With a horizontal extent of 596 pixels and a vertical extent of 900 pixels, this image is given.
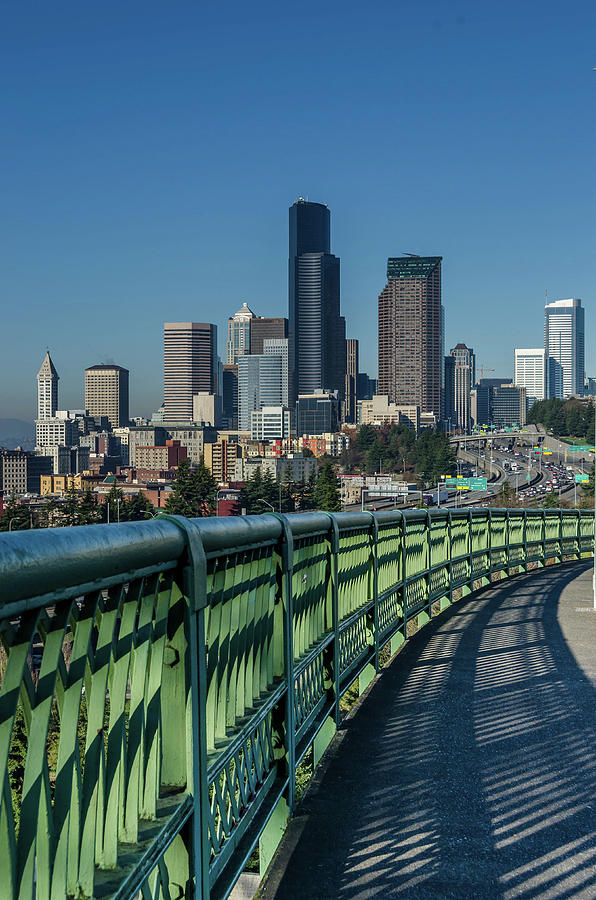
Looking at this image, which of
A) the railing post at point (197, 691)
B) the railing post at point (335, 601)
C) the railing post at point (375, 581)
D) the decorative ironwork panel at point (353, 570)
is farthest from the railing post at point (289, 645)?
the railing post at point (375, 581)

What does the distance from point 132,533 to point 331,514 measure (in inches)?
160

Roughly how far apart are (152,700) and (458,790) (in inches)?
130

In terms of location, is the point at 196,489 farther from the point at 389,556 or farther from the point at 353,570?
the point at 353,570

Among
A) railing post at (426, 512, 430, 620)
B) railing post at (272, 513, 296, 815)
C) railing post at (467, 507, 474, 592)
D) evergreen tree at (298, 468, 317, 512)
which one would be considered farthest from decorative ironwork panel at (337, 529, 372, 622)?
evergreen tree at (298, 468, 317, 512)

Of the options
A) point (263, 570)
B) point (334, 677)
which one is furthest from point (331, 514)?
point (263, 570)

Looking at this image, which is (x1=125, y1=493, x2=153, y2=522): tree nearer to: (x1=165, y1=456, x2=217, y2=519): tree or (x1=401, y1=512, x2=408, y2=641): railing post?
(x1=165, y1=456, x2=217, y2=519): tree

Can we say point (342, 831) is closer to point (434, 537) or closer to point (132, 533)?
point (132, 533)

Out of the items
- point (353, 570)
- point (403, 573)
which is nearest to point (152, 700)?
point (353, 570)

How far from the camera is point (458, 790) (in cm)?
550

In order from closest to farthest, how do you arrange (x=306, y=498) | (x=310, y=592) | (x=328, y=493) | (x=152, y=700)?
1. (x=152, y=700)
2. (x=310, y=592)
3. (x=328, y=493)
4. (x=306, y=498)

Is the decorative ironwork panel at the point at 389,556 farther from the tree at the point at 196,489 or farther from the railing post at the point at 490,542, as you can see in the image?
the tree at the point at 196,489

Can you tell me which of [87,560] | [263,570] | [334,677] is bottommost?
[334,677]

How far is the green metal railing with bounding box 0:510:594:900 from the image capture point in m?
1.94

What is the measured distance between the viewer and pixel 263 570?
175 inches
